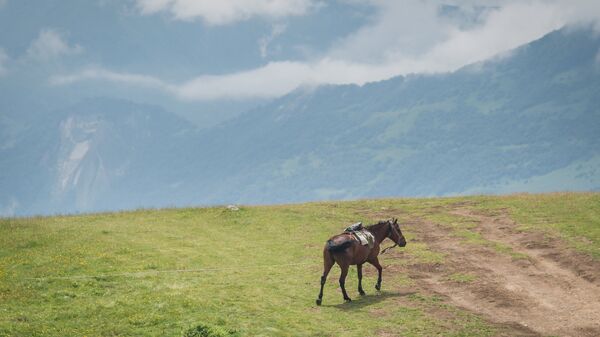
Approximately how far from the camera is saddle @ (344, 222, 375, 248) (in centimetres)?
2939

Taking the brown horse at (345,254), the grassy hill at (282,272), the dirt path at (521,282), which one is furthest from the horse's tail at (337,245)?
the dirt path at (521,282)

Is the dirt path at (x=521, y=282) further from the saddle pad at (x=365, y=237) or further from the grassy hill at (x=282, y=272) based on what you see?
the saddle pad at (x=365, y=237)

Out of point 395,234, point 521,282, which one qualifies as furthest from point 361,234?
point 521,282

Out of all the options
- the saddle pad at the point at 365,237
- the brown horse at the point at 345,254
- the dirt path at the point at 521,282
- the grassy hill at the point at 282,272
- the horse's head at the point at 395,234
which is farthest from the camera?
the horse's head at the point at 395,234

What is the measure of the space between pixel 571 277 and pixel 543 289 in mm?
2327

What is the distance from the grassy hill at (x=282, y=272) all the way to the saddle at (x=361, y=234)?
2.31m

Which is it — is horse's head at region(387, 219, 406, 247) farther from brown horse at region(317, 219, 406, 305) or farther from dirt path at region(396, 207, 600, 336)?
dirt path at region(396, 207, 600, 336)

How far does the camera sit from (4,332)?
22094 mm

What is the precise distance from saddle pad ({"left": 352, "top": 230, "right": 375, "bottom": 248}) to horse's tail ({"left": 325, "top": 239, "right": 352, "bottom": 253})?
1.00 meters

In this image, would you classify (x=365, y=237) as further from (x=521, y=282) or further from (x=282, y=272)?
(x=521, y=282)

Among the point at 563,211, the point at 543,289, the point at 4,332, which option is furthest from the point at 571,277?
the point at 4,332

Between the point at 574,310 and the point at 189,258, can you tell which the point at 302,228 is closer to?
the point at 189,258

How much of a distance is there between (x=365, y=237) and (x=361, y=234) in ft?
0.80

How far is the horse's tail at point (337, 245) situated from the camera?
28.2m
